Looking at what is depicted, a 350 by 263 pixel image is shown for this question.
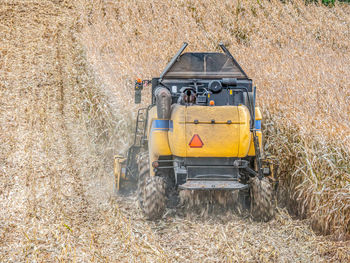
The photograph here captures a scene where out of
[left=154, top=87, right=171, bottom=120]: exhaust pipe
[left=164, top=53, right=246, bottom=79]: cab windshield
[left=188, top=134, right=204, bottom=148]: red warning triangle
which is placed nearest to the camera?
[left=188, top=134, right=204, bottom=148]: red warning triangle

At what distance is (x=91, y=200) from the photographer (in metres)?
6.39

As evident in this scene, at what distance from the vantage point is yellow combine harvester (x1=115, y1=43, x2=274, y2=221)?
515 centimetres

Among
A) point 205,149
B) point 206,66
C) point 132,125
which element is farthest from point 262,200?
point 132,125

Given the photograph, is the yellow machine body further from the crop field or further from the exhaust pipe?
the crop field

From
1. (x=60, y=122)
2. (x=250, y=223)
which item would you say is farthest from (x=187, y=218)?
(x=60, y=122)

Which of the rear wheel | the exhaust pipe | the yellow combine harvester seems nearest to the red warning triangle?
the yellow combine harvester

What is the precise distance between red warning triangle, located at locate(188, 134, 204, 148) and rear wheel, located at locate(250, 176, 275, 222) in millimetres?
813

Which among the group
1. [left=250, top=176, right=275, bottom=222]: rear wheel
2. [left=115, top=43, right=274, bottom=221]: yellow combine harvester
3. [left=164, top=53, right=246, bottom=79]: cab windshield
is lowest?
[left=250, top=176, right=275, bottom=222]: rear wheel

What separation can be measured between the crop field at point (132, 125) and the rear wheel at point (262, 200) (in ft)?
0.50

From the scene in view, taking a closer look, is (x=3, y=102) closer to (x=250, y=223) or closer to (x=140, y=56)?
(x=140, y=56)

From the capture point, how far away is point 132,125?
8.39 meters

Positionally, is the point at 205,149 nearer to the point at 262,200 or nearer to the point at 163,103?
the point at 163,103

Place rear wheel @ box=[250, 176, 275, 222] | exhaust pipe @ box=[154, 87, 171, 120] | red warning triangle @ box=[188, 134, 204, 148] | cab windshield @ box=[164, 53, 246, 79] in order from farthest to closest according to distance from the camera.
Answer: cab windshield @ box=[164, 53, 246, 79]
exhaust pipe @ box=[154, 87, 171, 120]
rear wheel @ box=[250, 176, 275, 222]
red warning triangle @ box=[188, 134, 204, 148]

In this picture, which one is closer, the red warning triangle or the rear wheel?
the red warning triangle
